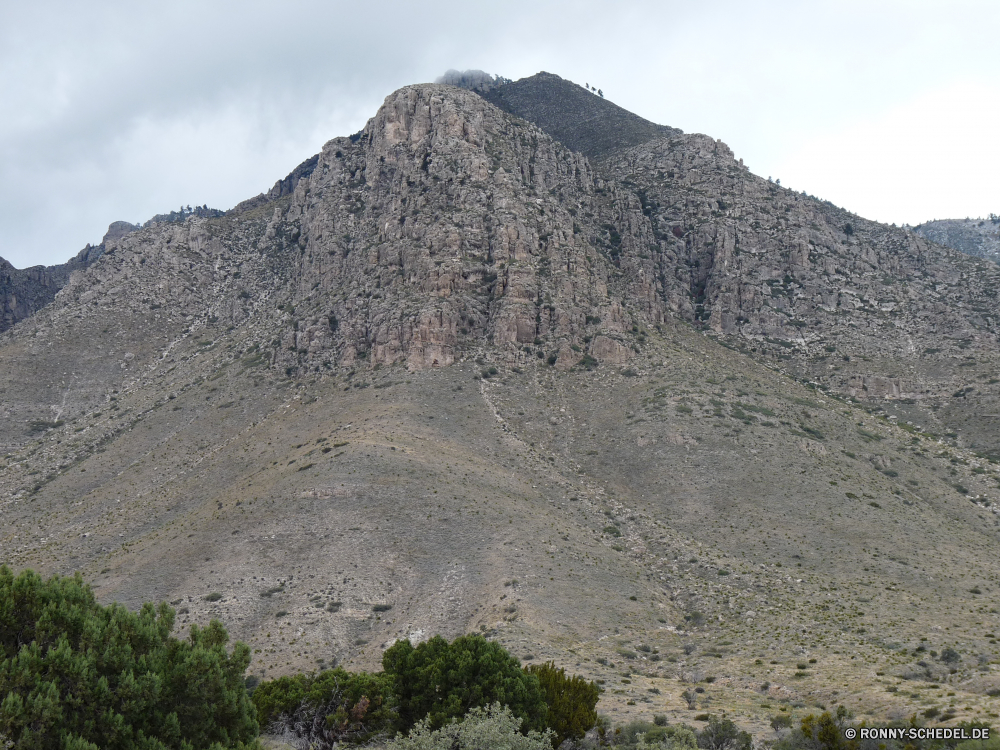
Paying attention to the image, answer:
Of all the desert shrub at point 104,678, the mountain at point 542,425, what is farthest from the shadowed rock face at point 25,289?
the desert shrub at point 104,678

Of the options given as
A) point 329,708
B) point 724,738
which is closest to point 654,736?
point 724,738

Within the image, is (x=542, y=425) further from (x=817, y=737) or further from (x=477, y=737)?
(x=477, y=737)

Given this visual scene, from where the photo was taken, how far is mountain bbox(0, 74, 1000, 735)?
135 ft

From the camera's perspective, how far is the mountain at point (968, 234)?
162488 millimetres

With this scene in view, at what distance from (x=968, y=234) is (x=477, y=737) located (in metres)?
192

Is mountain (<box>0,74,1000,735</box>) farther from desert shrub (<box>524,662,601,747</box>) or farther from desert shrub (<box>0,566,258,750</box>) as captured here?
desert shrub (<box>0,566,258,750</box>)

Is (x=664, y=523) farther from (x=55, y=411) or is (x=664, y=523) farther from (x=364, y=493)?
(x=55, y=411)

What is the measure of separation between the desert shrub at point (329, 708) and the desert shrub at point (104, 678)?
6376mm

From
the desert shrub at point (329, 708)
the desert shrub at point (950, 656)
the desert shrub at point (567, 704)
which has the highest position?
the desert shrub at point (950, 656)

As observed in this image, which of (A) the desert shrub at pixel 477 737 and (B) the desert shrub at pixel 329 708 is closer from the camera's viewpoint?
(A) the desert shrub at pixel 477 737

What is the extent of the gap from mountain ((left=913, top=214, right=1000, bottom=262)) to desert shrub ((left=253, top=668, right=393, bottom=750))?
162619mm

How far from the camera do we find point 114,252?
376 ft

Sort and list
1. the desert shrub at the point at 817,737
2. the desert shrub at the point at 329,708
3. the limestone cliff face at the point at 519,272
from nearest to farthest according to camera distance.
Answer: the desert shrub at the point at 817,737, the desert shrub at the point at 329,708, the limestone cliff face at the point at 519,272

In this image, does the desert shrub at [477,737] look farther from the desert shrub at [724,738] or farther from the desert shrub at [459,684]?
the desert shrub at [724,738]
